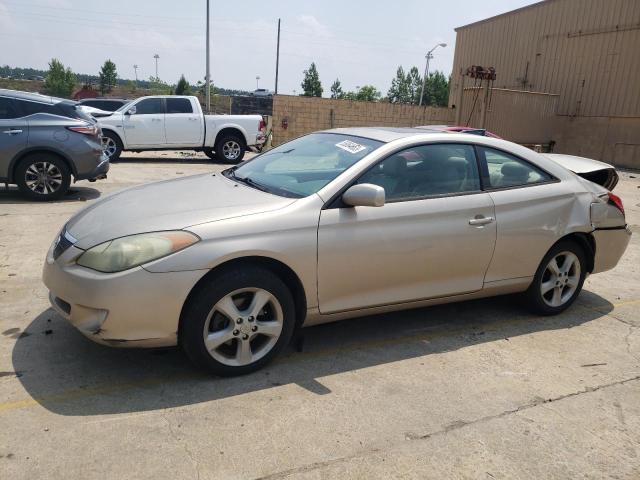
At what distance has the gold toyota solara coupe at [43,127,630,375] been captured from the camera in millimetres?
3158

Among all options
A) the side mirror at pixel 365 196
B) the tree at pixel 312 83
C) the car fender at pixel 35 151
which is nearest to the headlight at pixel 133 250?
the side mirror at pixel 365 196

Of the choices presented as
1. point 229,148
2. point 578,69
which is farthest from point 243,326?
point 578,69

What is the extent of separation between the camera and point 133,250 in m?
3.14

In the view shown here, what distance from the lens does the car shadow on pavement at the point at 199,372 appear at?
3.18m

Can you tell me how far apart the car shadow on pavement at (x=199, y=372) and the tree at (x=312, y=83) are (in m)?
77.1

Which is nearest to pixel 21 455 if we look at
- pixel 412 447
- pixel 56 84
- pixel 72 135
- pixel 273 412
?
pixel 273 412

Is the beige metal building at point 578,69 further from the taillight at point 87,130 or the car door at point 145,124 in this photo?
the taillight at point 87,130

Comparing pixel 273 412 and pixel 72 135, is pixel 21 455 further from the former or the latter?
pixel 72 135

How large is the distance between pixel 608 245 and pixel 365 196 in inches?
107

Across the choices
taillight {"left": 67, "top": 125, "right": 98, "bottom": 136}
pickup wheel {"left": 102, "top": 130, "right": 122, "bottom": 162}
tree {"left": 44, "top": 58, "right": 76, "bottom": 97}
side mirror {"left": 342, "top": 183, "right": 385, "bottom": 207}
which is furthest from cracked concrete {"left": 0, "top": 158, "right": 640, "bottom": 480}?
tree {"left": 44, "top": 58, "right": 76, "bottom": 97}

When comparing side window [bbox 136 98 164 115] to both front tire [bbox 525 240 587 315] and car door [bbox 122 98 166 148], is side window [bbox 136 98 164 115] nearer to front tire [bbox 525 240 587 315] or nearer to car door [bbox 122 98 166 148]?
car door [bbox 122 98 166 148]

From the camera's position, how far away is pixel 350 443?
113 inches

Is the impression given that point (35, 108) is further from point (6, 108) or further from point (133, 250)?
point (133, 250)

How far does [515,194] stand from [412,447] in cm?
235
